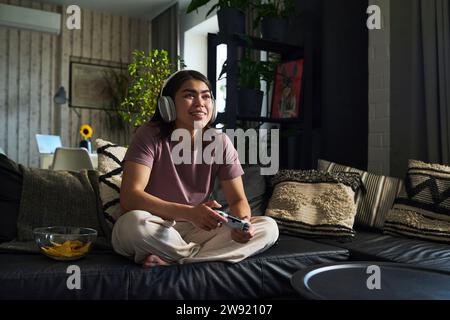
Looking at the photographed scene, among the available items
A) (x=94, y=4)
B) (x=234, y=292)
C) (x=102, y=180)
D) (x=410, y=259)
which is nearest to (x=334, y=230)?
(x=410, y=259)

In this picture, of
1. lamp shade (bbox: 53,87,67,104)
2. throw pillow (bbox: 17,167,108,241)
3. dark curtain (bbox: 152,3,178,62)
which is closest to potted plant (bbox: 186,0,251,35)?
throw pillow (bbox: 17,167,108,241)

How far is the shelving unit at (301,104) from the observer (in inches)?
106

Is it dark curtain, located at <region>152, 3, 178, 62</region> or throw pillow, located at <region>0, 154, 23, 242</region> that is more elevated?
dark curtain, located at <region>152, 3, 178, 62</region>

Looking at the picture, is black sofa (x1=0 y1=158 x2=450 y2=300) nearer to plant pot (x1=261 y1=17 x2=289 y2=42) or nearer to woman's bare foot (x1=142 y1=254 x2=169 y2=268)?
woman's bare foot (x1=142 y1=254 x2=169 y2=268)

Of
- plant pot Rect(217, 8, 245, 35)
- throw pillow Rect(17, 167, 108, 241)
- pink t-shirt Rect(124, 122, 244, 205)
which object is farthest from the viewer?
plant pot Rect(217, 8, 245, 35)

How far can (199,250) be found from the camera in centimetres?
157

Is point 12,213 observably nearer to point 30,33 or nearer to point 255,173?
point 255,173

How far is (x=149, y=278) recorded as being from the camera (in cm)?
137

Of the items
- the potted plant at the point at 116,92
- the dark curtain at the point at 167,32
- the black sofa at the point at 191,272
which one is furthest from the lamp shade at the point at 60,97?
the black sofa at the point at 191,272

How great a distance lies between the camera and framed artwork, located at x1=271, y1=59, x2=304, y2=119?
115 inches

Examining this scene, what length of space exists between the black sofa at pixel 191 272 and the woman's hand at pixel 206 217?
18 centimetres

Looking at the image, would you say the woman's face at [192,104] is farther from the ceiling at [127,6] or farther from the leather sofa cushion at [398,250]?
the ceiling at [127,6]
